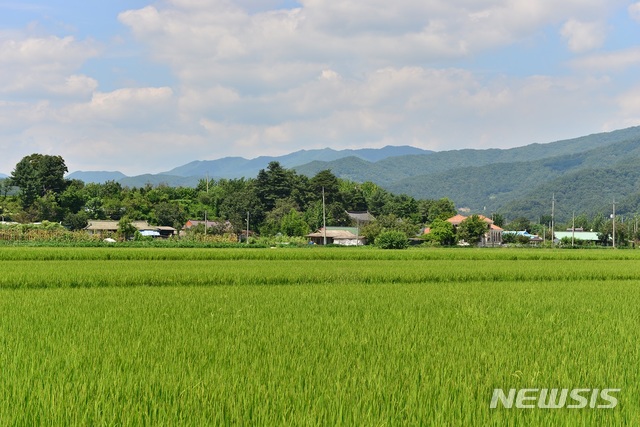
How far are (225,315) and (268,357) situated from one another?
3.62 m

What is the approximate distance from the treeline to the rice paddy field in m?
64.0

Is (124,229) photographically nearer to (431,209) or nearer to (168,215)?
(168,215)

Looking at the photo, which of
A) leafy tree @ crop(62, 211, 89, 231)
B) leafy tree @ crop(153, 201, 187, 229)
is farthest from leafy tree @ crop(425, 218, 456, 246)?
leafy tree @ crop(62, 211, 89, 231)

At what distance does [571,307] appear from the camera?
452 inches

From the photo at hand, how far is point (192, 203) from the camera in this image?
104 metres

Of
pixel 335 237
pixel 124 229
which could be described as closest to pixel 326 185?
pixel 335 237

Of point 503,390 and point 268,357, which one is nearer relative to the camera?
point 503,390

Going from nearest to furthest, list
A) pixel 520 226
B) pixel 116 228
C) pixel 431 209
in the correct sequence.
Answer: pixel 116 228 < pixel 431 209 < pixel 520 226

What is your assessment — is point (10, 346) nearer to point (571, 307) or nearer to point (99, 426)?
point (99, 426)

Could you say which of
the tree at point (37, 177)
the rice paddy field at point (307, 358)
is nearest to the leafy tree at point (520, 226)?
the tree at point (37, 177)

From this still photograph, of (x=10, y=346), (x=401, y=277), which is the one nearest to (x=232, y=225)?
(x=401, y=277)

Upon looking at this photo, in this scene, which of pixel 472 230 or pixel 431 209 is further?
pixel 431 209

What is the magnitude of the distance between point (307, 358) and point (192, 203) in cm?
10010

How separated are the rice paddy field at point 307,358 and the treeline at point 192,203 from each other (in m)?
64.0
